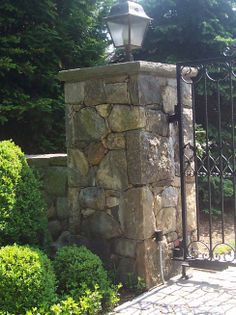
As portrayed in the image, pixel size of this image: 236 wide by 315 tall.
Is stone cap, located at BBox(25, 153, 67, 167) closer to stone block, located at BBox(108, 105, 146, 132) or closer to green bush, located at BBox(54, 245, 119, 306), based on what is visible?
stone block, located at BBox(108, 105, 146, 132)

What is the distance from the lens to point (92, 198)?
3.64 meters

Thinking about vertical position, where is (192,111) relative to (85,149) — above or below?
above

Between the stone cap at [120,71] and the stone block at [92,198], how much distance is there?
0.90 meters

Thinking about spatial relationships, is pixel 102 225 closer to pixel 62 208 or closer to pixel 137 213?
pixel 137 213

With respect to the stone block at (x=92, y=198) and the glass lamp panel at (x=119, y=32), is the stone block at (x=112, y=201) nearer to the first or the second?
the stone block at (x=92, y=198)

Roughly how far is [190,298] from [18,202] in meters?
1.39

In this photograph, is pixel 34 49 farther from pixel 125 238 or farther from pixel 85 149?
pixel 125 238

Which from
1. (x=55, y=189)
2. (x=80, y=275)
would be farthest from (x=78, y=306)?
(x=55, y=189)

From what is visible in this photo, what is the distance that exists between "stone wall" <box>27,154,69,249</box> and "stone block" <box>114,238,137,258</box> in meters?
0.67

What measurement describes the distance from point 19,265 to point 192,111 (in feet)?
6.27

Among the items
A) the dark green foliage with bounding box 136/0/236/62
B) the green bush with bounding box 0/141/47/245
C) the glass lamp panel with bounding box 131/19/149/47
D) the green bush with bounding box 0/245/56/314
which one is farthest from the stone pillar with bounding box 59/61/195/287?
the dark green foliage with bounding box 136/0/236/62

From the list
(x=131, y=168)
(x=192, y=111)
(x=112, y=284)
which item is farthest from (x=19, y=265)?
(x=192, y=111)

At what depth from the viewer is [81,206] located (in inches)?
146

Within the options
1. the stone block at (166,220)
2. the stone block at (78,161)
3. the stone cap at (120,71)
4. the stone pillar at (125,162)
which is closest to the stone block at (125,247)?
the stone pillar at (125,162)
